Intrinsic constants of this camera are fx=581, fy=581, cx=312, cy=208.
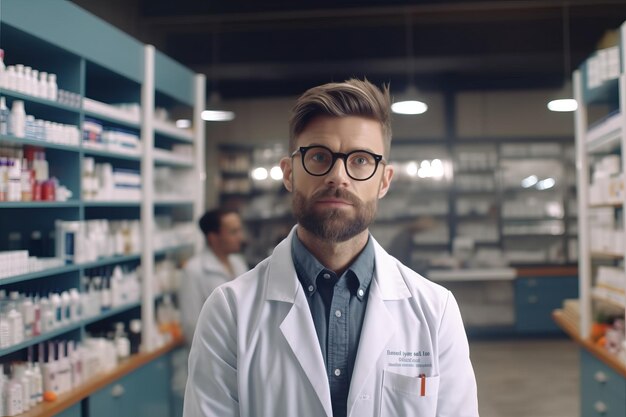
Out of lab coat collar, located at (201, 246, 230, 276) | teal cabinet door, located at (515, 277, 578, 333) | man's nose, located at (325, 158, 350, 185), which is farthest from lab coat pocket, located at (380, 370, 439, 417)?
teal cabinet door, located at (515, 277, 578, 333)

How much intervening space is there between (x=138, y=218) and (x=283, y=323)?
11.0 ft

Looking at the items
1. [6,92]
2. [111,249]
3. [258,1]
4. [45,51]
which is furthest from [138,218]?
[258,1]

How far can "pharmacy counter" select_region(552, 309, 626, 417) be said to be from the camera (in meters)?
3.41

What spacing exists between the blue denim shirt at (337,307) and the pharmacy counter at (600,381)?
241 cm

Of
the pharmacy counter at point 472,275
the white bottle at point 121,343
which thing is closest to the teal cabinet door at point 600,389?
the white bottle at point 121,343

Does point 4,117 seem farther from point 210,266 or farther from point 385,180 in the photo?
point 385,180

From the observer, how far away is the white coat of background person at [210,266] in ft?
12.6

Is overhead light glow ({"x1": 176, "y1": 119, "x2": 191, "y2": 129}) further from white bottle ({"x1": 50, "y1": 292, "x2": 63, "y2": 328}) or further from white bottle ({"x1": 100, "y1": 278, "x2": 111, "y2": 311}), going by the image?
white bottle ({"x1": 50, "y1": 292, "x2": 63, "y2": 328})

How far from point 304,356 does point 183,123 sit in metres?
4.06

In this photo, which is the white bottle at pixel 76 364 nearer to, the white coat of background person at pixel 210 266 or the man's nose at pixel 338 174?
the white coat of background person at pixel 210 266

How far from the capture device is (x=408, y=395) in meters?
1.49

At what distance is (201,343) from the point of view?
1479mm

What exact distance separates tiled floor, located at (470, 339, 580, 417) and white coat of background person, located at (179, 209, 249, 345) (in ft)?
9.58

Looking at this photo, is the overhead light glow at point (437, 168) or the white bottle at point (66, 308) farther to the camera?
the overhead light glow at point (437, 168)
